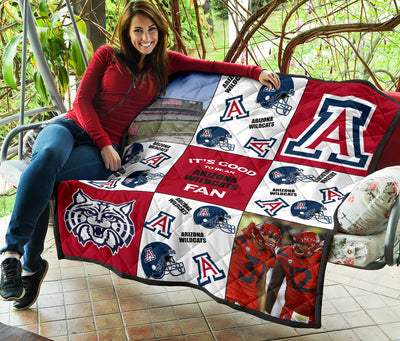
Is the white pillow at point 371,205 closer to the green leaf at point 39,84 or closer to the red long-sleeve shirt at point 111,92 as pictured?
the red long-sleeve shirt at point 111,92

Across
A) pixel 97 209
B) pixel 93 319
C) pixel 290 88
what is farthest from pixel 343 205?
pixel 93 319

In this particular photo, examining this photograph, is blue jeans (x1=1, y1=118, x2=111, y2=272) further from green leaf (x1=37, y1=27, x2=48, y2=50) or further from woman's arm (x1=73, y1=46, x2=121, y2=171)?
green leaf (x1=37, y1=27, x2=48, y2=50)

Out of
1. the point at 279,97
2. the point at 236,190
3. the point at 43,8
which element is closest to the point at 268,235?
the point at 236,190

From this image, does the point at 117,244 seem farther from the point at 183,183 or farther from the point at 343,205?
the point at 343,205

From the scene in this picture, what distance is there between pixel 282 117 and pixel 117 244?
0.85m

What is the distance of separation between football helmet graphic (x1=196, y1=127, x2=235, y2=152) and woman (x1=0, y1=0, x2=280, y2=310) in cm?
28

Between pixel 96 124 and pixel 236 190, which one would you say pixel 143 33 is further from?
pixel 236 190

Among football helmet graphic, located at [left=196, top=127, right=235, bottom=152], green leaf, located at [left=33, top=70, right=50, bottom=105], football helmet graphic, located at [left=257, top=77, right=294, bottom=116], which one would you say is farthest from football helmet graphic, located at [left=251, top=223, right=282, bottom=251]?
green leaf, located at [left=33, top=70, right=50, bottom=105]

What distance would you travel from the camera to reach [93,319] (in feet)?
6.75

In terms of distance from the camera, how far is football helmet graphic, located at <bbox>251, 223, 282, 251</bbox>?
1709 mm

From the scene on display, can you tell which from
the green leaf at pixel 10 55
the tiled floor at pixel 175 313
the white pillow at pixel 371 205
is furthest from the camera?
the green leaf at pixel 10 55

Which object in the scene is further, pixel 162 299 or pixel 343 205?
pixel 162 299

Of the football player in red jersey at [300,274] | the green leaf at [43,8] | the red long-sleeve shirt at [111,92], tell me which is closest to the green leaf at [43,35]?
the green leaf at [43,8]

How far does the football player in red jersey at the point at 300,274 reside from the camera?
64.7 inches
